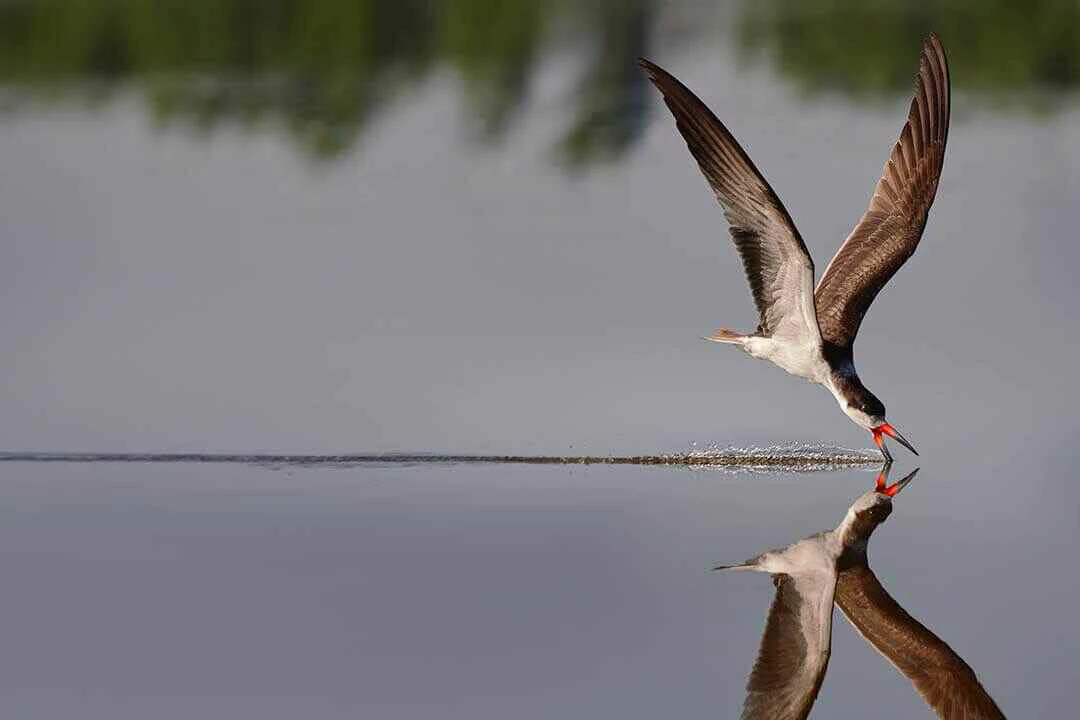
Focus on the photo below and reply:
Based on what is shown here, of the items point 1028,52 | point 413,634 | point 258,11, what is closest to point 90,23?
point 258,11

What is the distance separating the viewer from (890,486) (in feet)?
24.9

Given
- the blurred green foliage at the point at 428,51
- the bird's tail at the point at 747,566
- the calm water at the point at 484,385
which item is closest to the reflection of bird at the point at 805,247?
the calm water at the point at 484,385

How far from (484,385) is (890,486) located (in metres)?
2.01

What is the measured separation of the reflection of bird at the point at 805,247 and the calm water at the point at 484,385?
333mm

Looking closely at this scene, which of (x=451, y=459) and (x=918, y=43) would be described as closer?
(x=451, y=459)

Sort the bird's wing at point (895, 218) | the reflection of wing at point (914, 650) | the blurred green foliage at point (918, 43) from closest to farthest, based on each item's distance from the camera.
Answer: the reflection of wing at point (914, 650), the bird's wing at point (895, 218), the blurred green foliage at point (918, 43)

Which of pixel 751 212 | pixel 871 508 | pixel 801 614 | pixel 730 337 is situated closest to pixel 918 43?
pixel 730 337

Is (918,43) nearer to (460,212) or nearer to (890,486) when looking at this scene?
(460,212)

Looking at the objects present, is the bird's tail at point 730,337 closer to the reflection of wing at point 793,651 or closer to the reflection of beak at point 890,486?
the reflection of beak at point 890,486

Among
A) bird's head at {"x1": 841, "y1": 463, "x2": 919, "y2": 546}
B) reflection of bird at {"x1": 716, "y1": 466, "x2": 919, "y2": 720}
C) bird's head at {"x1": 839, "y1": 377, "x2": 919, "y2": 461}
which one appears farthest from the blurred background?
reflection of bird at {"x1": 716, "y1": 466, "x2": 919, "y2": 720}

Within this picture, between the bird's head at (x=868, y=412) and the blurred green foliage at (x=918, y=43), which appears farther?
the blurred green foliage at (x=918, y=43)

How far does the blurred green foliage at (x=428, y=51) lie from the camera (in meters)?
15.9

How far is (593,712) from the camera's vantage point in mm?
5211

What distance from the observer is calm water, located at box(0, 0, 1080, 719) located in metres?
5.70
